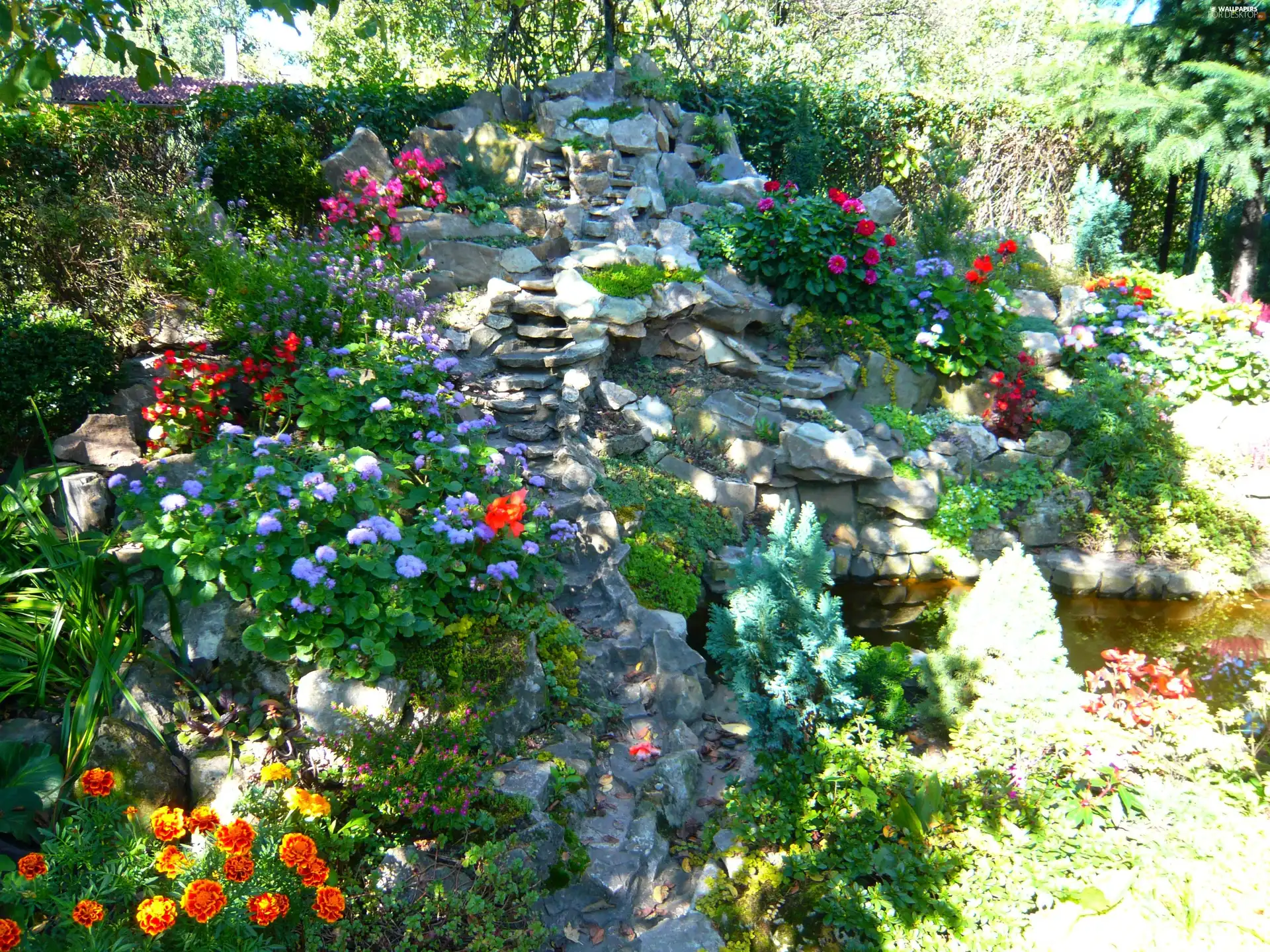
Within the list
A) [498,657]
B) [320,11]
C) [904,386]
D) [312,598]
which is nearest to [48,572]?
[312,598]

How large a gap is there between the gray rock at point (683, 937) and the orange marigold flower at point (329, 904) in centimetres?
124

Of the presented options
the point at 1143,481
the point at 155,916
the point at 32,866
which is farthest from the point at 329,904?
the point at 1143,481

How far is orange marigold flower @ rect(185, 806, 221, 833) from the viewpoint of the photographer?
2.95 meters

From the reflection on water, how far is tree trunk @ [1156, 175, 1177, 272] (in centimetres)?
786

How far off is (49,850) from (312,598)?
1209 mm

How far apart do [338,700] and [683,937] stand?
68.3 inches

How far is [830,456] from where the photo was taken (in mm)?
7113

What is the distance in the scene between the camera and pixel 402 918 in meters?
3.10

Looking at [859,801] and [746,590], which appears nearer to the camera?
[859,801]

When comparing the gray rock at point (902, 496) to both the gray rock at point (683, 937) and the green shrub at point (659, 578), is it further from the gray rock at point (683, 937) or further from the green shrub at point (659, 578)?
the gray rock at point (683, 937)

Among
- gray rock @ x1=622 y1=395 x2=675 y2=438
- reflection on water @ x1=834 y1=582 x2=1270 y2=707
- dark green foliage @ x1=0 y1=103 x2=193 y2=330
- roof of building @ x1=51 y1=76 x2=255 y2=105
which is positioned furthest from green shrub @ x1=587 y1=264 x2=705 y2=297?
roof of building @ x1=51 y1=76 x2=255 y2=105

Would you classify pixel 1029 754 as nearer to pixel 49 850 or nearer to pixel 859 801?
pixel 859 801

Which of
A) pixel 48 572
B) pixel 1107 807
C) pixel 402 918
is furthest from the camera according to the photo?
pixel 48 572

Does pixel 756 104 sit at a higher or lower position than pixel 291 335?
higher
